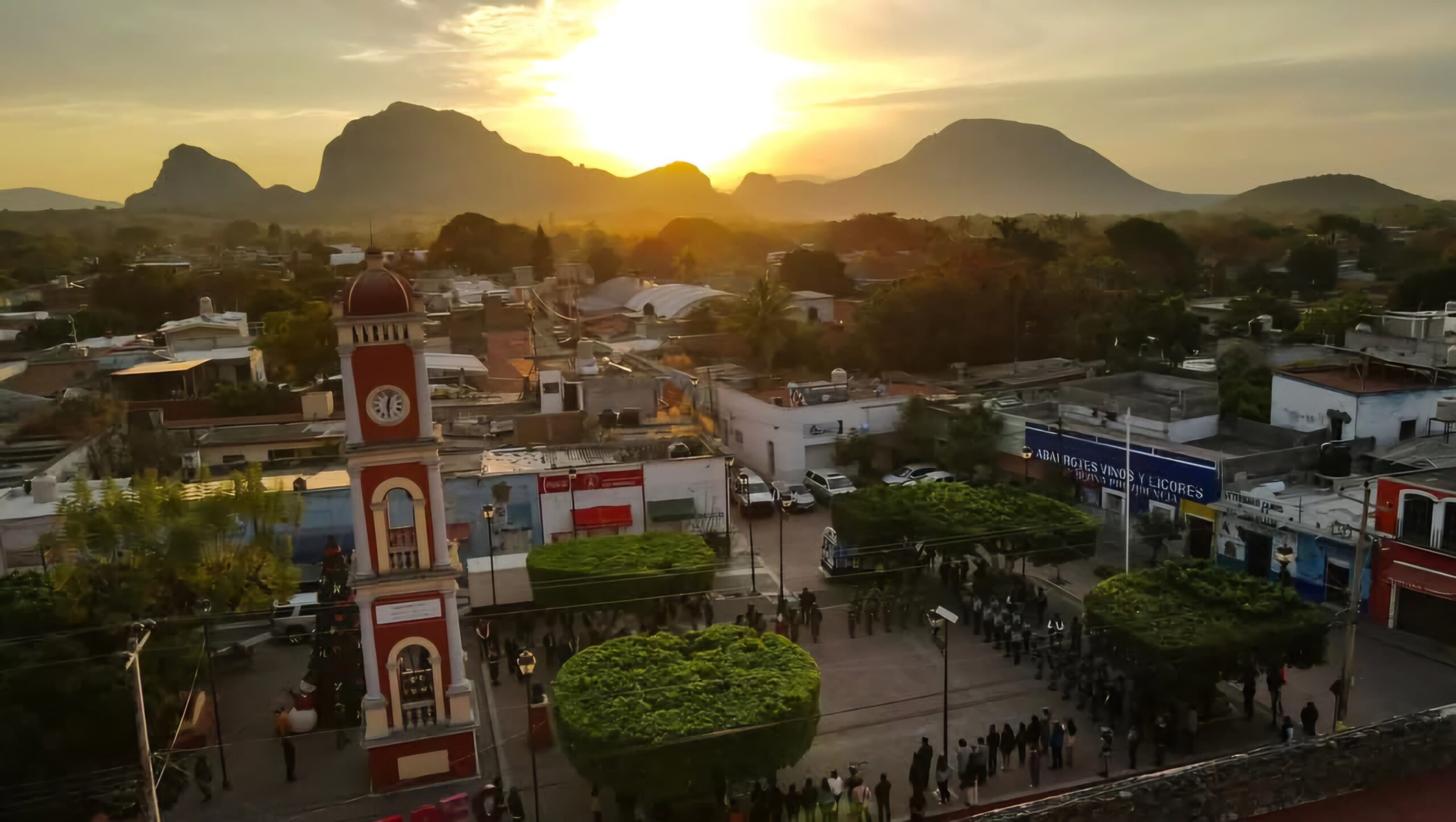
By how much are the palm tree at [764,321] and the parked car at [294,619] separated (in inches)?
935

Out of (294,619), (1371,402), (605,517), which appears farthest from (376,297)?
(1371,402)

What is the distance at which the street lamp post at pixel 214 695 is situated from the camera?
12328mm

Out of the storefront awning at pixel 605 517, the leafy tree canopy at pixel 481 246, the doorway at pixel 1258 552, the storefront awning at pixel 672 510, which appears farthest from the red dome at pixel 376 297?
the leafy tree canopy at pixel 481 246

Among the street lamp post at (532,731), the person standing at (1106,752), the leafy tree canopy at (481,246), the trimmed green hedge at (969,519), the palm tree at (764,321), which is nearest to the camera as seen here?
the street lamp post at (532,731)

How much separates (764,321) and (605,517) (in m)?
19.7

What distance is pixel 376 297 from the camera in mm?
11711

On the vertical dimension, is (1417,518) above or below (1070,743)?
above

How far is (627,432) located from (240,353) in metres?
19.2

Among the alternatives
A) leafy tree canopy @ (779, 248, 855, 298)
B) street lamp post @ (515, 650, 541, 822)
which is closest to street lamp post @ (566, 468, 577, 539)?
street lamp post @ (515, 650, 541, 822)

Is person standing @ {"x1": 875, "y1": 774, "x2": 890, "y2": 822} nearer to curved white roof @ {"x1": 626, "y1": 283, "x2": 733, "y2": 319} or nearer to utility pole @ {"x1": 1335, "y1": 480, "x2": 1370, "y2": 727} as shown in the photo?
utility pole @ {"x1": 1335, "y1": 480, "x2": 1370, "y2": 727}

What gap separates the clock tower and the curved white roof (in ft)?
118

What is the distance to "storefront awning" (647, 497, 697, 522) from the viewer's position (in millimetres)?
20562

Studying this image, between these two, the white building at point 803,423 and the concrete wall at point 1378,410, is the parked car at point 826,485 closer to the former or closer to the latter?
the white building at point 803,423

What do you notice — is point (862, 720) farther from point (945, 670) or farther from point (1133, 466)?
point (1133, 466)
